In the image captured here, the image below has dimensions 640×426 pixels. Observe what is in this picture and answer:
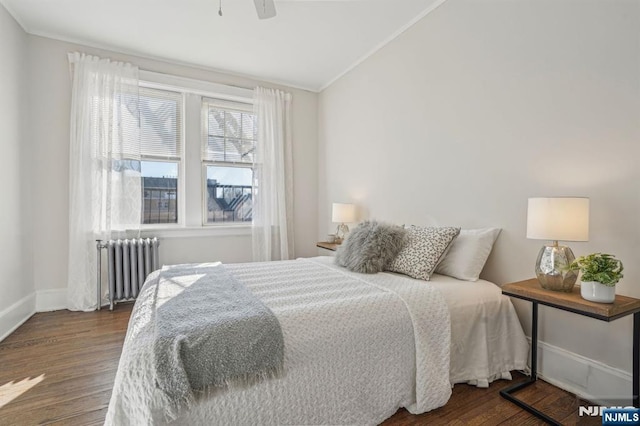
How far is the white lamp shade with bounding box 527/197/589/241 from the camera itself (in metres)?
1.50

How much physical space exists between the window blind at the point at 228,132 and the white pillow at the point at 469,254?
2.84 meters

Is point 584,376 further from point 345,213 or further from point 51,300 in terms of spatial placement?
point 51,300

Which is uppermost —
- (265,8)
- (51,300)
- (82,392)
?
(265,8)

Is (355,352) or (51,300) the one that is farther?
(51,300)

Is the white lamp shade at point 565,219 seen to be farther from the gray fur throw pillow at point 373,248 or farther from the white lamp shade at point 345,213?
the white lamp shade at point 345,213

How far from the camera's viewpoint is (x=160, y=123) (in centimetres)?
364

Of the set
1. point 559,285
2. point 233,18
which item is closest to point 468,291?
point 559,285

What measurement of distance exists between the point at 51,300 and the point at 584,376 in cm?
453

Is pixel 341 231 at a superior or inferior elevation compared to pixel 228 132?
inferior

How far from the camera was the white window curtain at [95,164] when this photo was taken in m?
3.11

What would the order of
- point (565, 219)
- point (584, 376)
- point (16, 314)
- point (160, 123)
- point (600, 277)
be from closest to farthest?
point (600, 277)
point (565, 219)
point (584, 376)
point (16, 314)
point (160, 123)

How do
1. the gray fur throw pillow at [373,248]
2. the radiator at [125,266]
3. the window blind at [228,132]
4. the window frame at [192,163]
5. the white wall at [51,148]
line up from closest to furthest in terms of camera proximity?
the gray fur throw pillow at [373,248] < the white wall at [51,148] < the radiator at [125,266] < the window frame at [192,163] < the window blind at [228,132]

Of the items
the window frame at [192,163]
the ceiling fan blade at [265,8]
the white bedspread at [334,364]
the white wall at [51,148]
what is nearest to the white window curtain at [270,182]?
the window frame at [192,163]

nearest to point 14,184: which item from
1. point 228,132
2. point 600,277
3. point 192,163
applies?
point 192,163
